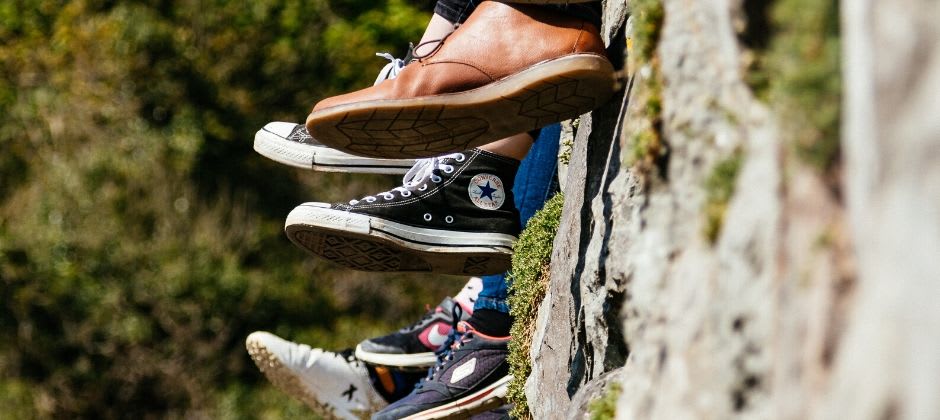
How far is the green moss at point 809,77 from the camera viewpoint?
1255 millimetres

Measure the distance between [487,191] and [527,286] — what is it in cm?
28

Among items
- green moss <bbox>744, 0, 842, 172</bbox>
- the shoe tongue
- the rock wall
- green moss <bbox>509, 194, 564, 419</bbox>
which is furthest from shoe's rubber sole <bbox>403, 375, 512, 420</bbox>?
green moss <bbox>744, 0, 842, 172</bbox>

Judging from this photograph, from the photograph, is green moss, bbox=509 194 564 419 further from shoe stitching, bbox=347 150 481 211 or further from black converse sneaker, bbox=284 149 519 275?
shoe stitching, bbox=347 150 481 211

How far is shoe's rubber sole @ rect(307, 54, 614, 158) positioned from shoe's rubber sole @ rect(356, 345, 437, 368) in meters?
1.31

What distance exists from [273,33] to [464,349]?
8684 mm

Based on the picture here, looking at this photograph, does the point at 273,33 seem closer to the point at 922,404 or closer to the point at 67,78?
the point at 67,78

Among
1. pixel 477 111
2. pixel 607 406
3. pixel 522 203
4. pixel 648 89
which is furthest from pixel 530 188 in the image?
pixel 648 89

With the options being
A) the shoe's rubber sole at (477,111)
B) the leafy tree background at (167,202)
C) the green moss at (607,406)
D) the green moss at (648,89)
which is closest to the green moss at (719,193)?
the green moss at (648,89)

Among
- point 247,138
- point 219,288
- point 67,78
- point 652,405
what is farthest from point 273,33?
point 652,405

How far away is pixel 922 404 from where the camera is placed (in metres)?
1.08

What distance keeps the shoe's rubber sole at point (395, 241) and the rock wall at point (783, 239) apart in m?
1.19

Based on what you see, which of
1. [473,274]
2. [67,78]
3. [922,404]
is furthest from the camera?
[67,78]

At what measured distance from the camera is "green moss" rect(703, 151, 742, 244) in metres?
1.42

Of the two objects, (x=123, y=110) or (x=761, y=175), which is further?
(x=123, y=110)
